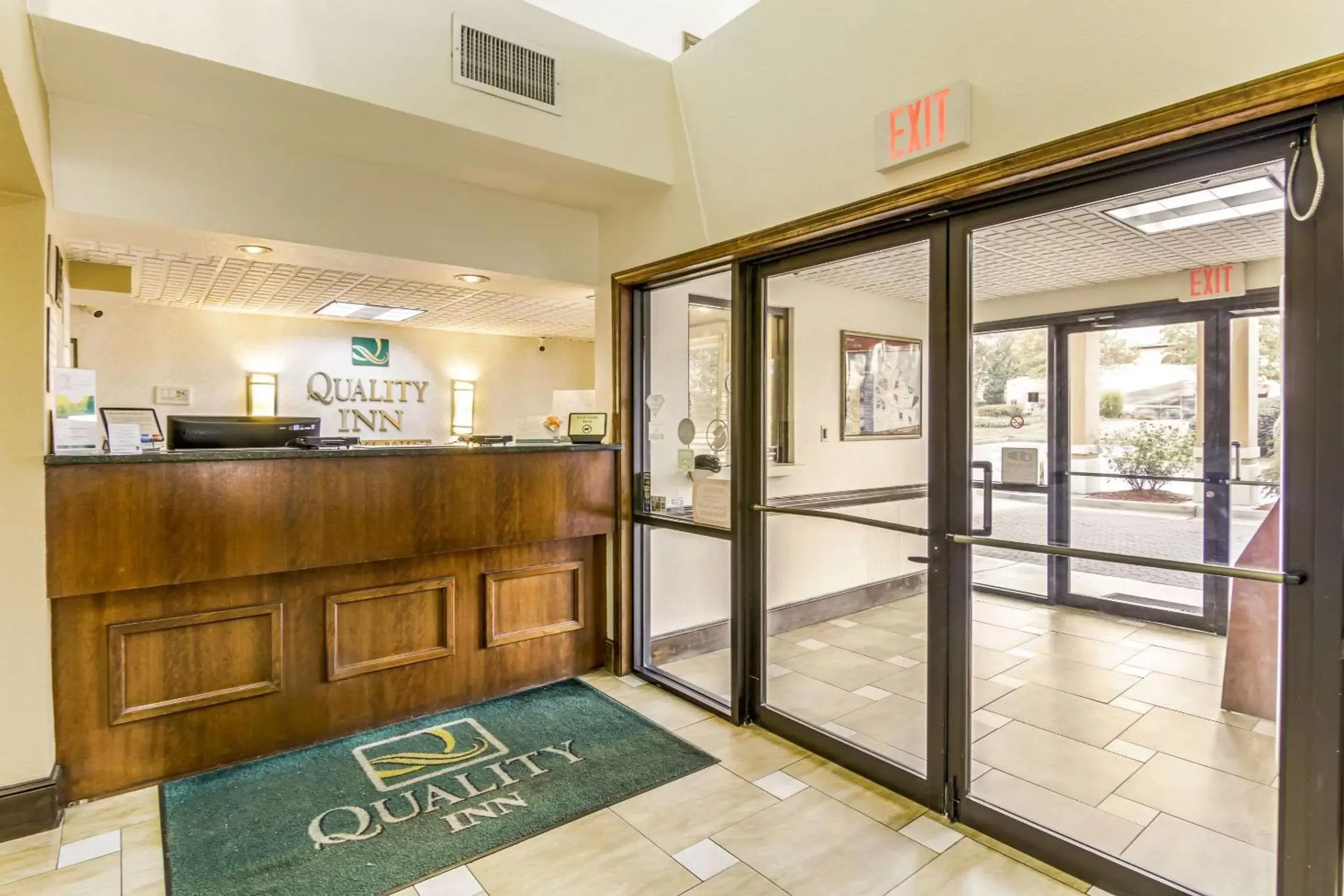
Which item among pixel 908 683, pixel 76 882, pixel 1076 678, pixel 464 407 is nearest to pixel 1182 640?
pixel 1076 678

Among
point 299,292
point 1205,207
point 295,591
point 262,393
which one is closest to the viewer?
point 1205,207

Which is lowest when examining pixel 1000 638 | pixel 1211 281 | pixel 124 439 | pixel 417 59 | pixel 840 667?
pixel 840 667

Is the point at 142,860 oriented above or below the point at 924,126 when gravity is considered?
below

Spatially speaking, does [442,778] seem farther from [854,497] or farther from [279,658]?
[854,497]

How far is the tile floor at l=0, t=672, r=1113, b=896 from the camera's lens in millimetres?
2193

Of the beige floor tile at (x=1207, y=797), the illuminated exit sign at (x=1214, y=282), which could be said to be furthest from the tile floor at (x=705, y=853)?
the illuminated exit sign at (x=1214, y=282)

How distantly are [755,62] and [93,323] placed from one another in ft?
20.1

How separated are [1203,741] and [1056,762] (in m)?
0.61

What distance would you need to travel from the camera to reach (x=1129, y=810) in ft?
8.21

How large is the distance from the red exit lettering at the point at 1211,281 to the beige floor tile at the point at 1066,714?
75.6 inches

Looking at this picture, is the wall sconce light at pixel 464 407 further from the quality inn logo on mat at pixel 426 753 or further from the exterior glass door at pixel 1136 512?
the exterior glass door at pixel 1136 512

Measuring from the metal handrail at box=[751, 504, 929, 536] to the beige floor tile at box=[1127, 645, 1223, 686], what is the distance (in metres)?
1.11

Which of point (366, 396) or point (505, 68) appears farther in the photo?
point (366, 396)

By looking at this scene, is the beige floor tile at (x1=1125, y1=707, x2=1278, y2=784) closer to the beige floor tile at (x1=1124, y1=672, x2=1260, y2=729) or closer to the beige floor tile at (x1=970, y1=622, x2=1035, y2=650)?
the beige floor tile at (x1=1124, y1=672, x2=1260, y2=729)
